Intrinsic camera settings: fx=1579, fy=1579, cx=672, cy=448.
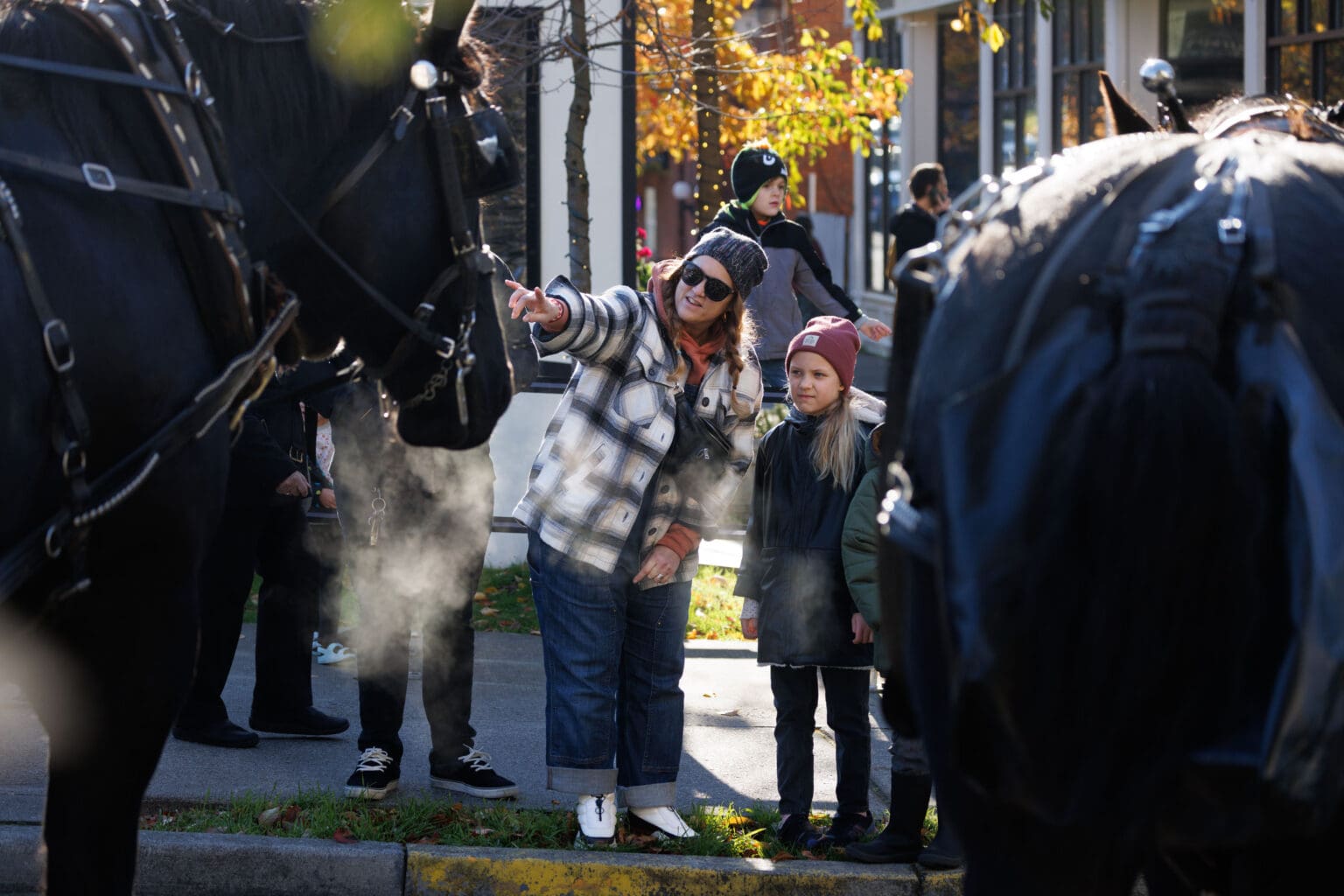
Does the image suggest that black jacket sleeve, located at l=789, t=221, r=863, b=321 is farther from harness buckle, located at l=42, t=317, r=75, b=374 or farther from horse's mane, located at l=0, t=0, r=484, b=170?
harness buckle, located at l=42, t=317, r=75, b=374

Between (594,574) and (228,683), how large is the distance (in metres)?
2.73

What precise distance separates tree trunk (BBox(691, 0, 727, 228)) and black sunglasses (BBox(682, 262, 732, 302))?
6.10m

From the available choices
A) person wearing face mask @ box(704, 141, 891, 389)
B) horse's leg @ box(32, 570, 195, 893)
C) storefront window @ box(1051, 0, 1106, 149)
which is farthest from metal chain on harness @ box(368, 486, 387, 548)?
storefront window @ box(1051, 0, 1106, 149)

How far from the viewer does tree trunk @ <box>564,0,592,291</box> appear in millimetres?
9258

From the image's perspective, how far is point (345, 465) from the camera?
5684mm

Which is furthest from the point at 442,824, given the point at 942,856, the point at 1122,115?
the point at 1122,115

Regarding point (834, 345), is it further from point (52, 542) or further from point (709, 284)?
point (52, 542)

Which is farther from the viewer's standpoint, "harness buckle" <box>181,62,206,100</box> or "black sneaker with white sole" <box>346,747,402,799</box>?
"black sneaker with white sole" <box>346,747,402,799</box>

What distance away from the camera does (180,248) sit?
9.72 feet

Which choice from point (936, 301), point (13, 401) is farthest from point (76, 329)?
point (936, 301)

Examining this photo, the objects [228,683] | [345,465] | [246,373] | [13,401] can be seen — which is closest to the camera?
[13,401]

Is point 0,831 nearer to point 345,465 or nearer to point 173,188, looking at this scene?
point 345,465

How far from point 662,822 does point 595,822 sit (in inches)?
9.0

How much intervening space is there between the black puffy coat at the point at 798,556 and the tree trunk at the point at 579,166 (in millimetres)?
4043
